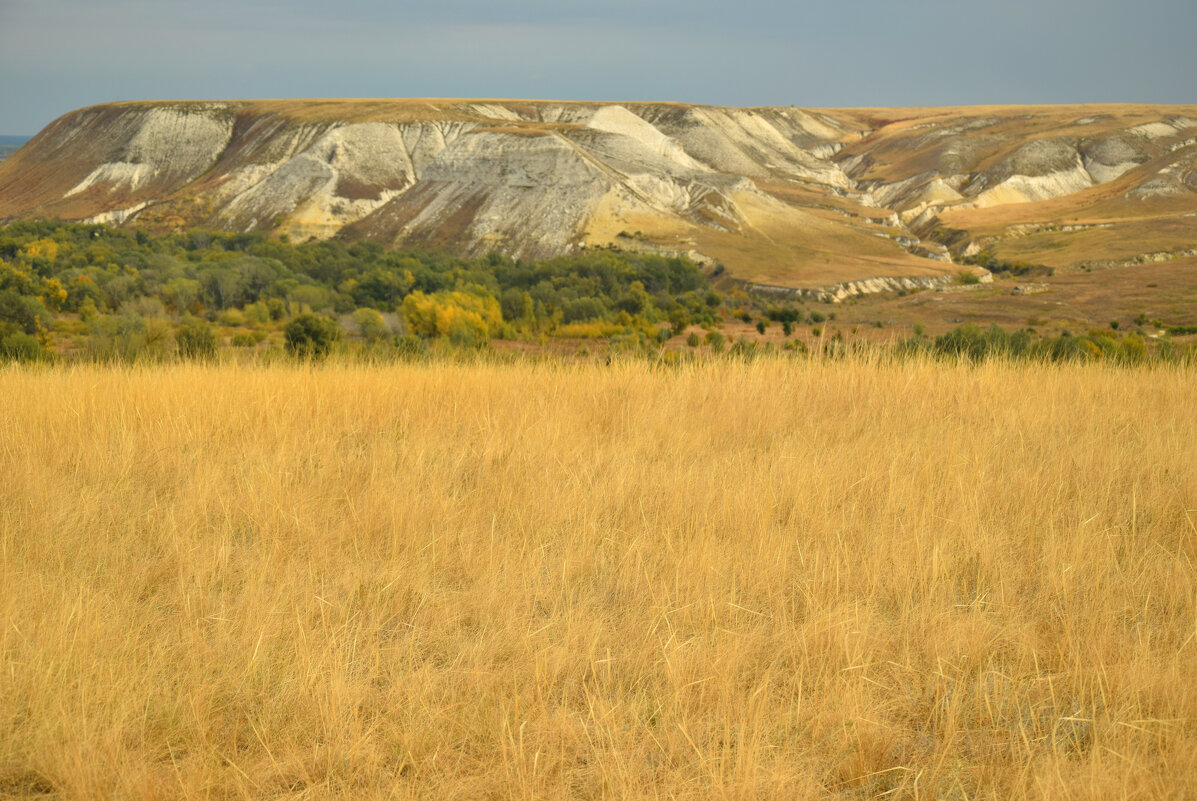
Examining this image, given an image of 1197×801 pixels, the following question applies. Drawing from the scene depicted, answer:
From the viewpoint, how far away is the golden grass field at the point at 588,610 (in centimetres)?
248

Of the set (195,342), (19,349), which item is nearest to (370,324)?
(195,342)

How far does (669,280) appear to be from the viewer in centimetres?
4600

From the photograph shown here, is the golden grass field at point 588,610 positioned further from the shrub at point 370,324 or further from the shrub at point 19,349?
the shrub at point 370,324

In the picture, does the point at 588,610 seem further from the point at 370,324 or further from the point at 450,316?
the point at 370,324

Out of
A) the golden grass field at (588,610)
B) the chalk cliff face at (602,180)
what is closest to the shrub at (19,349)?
the golden grass field at (588,610)

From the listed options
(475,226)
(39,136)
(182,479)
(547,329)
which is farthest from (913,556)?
(39,136)

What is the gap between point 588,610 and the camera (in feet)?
11.0

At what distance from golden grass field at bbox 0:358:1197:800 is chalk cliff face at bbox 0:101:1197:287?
5270 centimetres

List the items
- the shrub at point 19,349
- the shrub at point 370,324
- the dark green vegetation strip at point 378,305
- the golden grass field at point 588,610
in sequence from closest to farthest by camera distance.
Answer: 1. the golden grass field at point 588,610
2. the shrub at point 19,349
3. the dark green vegetation strip at point 378,305
4. the shrub at point 370,324

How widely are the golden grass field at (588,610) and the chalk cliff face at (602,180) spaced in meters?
52.7

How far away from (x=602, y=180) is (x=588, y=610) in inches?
2592

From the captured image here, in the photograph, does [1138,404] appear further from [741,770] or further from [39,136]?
[39,136]

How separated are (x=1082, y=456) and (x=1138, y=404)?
233 centimetres

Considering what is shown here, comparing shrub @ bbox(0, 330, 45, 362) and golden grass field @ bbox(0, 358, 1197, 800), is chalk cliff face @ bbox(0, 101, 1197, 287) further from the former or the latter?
golden grass field @ bbox(0, 358, 1197, 800)
